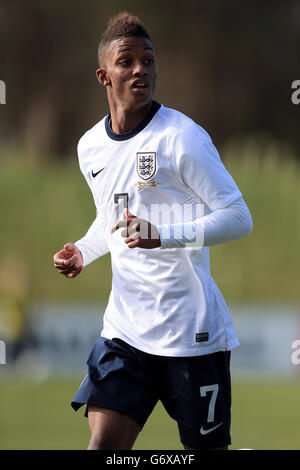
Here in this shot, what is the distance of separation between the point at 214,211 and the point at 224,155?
57.7ft

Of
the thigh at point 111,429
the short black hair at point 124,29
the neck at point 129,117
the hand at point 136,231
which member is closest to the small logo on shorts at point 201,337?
the thigh at point 111,429

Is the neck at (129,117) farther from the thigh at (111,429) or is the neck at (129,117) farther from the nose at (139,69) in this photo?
the thigh at (111,429)

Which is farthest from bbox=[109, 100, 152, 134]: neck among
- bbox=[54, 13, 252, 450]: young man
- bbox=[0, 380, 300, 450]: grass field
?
bbox=[0, 380, 300, 450]: grass field

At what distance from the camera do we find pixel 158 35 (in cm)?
2586

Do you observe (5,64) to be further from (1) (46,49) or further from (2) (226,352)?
(2) (226,352)

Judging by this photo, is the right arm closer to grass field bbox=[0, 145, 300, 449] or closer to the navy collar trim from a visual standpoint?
the navy collar trim

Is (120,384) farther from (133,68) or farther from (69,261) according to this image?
(133,68)

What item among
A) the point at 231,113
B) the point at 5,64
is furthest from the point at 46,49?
the point at 231,113

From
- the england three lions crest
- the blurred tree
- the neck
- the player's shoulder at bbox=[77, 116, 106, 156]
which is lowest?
the england three lions crest

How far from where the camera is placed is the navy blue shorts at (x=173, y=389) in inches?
158

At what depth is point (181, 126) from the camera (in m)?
3.94

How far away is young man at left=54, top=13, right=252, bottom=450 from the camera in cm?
396

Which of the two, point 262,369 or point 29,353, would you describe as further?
point 29,353

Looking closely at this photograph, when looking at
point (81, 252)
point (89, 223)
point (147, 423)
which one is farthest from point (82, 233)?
point (81, 252)
